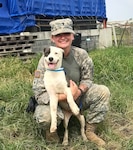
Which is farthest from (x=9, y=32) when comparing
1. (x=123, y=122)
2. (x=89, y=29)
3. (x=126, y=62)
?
(x=123, y=122)

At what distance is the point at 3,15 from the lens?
9539mm

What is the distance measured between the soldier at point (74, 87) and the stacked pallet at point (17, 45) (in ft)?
16.0

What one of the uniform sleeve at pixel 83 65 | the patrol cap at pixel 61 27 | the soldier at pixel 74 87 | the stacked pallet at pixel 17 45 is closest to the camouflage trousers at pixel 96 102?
the soldier at pixel 74 87

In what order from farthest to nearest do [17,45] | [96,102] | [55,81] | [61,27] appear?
1. [17,45]
2. [96,102]
3. [61,27]
4. [55,81]

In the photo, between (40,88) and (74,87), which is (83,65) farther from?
(40,88)

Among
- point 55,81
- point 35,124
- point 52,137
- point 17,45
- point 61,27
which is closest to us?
point 55,81

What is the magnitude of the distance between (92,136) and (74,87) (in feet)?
2.02

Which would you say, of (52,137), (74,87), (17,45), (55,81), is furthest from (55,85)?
(17,45)

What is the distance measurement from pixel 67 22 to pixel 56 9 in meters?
8.21

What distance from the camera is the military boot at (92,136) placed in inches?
141

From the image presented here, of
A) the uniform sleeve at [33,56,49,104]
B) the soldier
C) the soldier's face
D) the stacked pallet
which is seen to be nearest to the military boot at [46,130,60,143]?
the soldier

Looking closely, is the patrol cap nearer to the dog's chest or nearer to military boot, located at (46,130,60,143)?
the dog's chest

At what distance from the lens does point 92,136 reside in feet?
11.9

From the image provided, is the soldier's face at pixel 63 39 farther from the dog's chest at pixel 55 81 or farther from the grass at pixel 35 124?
the grass at pixel 35 124
